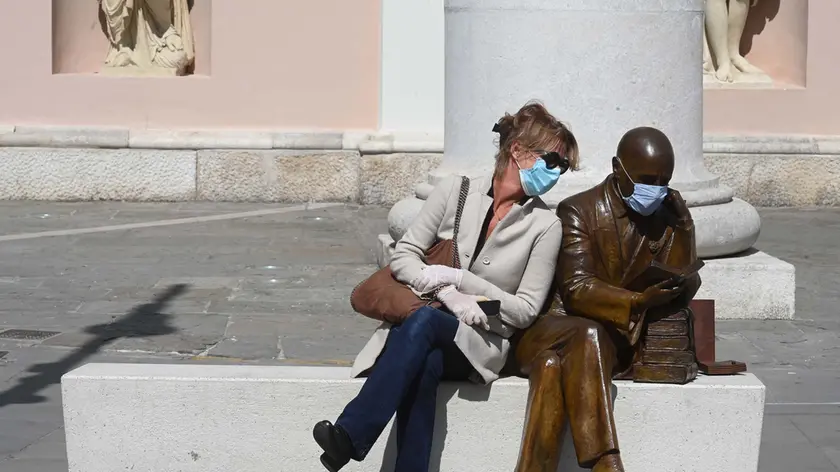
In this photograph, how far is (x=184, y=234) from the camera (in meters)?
9.87

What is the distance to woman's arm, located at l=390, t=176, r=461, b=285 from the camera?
4.32 m

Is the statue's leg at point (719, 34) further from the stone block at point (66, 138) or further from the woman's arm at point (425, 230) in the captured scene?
the woman's arm at point (425, 230)

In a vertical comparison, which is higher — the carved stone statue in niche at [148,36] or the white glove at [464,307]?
the carved stone statue in niche at [148,36]

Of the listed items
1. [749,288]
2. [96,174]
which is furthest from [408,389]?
[96,174]

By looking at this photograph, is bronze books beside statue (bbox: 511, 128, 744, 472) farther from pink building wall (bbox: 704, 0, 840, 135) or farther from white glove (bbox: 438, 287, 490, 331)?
pink building wall (bbox: 704, 0, 840, 135)

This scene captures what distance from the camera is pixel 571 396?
157 inches

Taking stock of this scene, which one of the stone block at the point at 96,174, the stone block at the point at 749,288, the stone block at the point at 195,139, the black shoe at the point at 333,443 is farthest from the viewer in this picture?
the stone block at the point at 195,139

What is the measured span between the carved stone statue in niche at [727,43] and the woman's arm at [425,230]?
8174mm

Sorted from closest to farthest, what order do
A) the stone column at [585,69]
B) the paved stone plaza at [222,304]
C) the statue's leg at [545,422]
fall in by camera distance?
1. the statue's leg at [545,422]
2. the paved stone plaza at [222,304]
3. the stone column at [585,69]

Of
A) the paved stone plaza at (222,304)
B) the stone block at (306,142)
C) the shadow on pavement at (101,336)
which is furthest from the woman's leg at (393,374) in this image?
the stone block at (306,142)

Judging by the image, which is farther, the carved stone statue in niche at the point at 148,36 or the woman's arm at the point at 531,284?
the carved stone statue in niche at the point at 148,36

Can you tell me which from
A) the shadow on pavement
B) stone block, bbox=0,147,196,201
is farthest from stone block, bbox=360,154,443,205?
the shadow on pavement

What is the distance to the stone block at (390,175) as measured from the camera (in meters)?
11.5

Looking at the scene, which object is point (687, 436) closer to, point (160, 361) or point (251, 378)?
point (251, 378)
